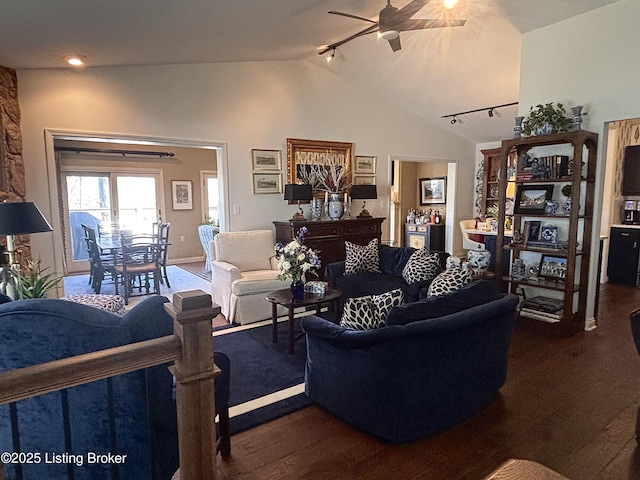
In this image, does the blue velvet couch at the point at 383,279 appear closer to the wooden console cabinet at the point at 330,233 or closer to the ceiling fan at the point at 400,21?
the wooden console cabinet at the point at 330,233

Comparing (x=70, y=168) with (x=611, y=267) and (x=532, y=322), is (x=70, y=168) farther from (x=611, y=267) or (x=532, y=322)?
(x=611, y=267)

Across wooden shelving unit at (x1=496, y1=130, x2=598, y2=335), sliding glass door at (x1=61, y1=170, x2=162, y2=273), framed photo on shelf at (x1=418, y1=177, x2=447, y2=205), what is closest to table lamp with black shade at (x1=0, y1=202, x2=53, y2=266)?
wooden shelving unit at (x1=496, y1=130, x2=598, y2=335)

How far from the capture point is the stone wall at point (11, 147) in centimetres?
363

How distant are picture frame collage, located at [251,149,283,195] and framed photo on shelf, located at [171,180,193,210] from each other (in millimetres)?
3776

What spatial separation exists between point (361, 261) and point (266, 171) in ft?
6.46

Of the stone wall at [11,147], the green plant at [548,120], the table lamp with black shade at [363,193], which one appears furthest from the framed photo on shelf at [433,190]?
the stone wall at [11,147]

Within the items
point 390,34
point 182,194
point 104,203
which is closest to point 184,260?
point 182,194

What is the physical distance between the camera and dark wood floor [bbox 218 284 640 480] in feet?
6.82

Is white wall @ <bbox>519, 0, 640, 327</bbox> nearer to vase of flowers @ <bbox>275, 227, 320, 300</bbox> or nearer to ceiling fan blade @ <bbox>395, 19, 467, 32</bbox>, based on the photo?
ceiling fan blade @ <bbox>395, 19, 467, 32</bbox>

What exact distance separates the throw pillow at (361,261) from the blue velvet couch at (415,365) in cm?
235

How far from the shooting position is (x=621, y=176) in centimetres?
631

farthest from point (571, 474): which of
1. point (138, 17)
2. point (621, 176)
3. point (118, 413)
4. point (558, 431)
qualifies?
point (621, 176)

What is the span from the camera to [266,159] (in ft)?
18.7

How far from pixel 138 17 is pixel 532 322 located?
475cm
